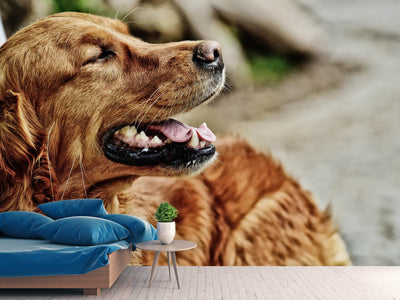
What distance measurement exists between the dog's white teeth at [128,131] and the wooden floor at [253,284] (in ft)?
2.77

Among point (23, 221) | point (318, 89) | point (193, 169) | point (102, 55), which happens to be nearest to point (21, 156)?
point (23, 221)

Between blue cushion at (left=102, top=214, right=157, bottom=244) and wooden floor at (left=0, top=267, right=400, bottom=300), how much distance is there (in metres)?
0.25

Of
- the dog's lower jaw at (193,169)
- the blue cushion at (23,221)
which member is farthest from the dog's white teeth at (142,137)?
the blue cushion at (23,221)

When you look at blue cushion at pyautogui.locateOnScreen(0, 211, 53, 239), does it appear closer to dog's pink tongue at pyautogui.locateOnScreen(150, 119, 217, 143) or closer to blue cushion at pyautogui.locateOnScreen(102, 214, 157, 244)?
blue cushion at pyautogui.locateOnScreen(102, 214, 157, 244)

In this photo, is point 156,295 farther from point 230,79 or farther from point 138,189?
point 230,79

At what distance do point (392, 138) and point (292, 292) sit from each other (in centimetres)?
149

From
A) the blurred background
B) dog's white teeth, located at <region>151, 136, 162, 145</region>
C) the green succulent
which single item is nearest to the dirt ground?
the blurred background

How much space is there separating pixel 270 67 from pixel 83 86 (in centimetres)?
146

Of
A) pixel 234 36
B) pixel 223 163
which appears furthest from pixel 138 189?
pixel 234 36

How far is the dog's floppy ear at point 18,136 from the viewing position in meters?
2.42

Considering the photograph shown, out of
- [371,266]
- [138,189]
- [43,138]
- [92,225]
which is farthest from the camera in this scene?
[371,266]

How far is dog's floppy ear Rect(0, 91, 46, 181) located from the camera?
7.95 feet

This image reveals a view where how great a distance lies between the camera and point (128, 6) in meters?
3.32

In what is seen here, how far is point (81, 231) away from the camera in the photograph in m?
2.28
